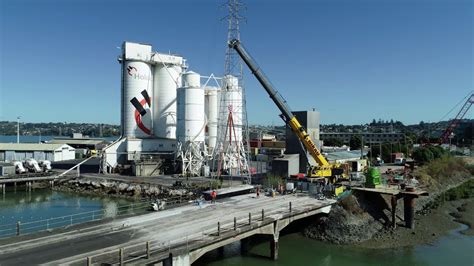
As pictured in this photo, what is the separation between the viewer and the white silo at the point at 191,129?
61094 millimetres

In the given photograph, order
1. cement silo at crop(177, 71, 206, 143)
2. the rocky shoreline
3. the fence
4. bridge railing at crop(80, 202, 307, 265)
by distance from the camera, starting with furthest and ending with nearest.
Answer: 1. cement silo at crop(177, 71, 206, 143)
2. the rocky shoreline
3. the fence
4. bridge railing at crop(80, 202, 307, 265)

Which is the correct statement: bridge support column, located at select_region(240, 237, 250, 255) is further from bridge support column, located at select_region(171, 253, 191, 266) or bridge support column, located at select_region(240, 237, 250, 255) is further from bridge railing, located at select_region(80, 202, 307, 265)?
bridge support column, located at select_region(171, 253, 191, 266)

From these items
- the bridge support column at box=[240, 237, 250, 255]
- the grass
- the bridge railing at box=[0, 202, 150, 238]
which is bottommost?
the bridge support column at box=[240, 237, 250, 255]

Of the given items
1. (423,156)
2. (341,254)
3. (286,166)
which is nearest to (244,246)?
(341,254)

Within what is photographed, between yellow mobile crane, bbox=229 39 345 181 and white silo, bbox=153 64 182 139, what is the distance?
22.5m

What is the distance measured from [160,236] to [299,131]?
88.1 feet

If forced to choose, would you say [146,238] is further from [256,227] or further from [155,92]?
[155,92]

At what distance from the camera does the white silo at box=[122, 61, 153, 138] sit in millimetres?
66000

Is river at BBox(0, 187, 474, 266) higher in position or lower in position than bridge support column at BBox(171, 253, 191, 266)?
lower

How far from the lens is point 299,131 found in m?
45.7

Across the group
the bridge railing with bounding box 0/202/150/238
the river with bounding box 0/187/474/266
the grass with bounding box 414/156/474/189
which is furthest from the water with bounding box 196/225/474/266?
the grass with bounding box 414/156/474/189

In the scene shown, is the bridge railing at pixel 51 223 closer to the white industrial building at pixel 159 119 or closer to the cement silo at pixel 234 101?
the white industrial building at pixel 159 119

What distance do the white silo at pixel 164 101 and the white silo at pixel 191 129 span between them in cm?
613

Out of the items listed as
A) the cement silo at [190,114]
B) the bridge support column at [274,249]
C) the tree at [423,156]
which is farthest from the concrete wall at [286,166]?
the tree at [423,156]
